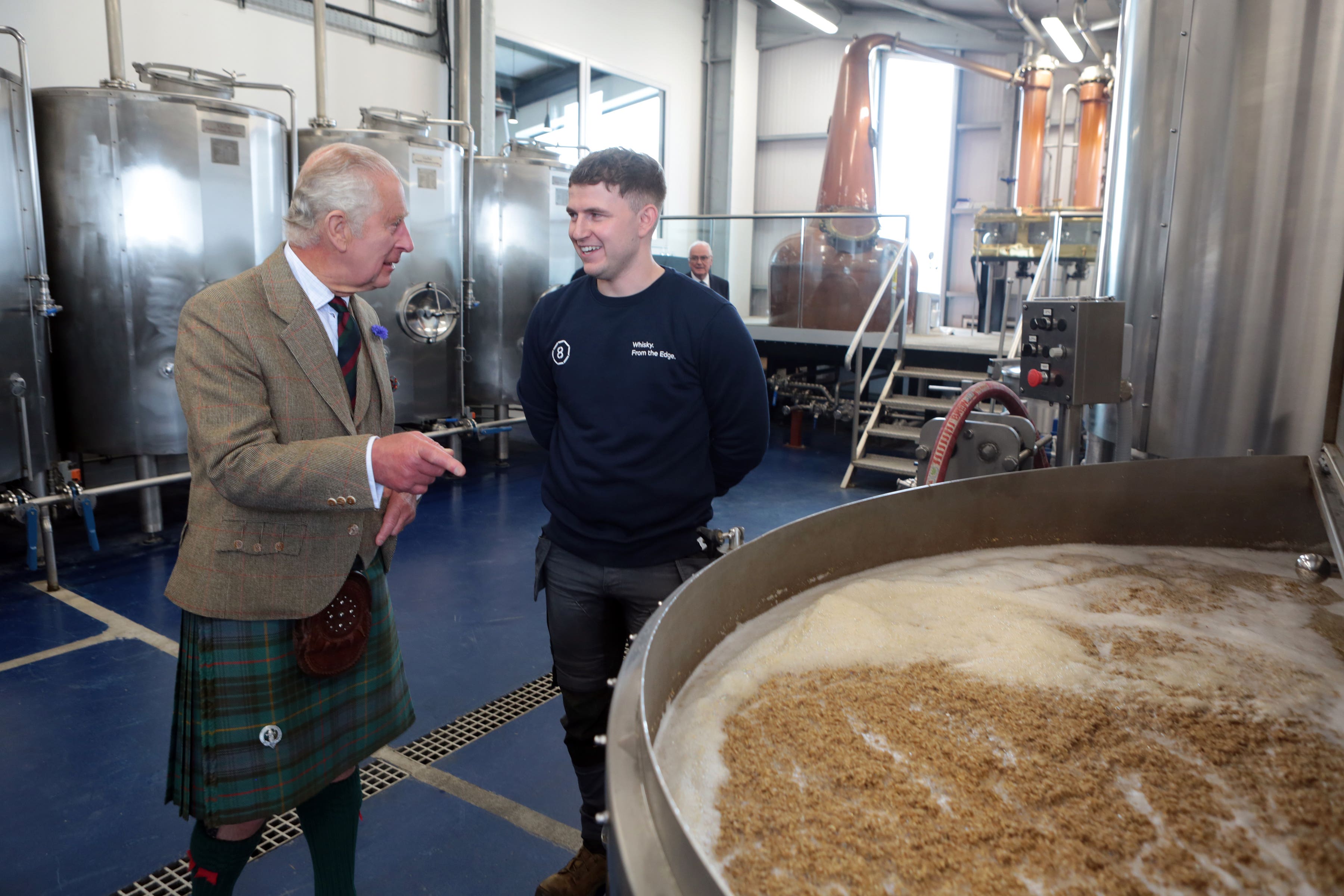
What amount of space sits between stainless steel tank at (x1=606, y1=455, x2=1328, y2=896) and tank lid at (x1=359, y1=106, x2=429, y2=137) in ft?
14.6

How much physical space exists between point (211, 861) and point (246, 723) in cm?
24

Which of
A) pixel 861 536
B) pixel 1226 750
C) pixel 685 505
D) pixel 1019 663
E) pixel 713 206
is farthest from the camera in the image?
pixel 713 206

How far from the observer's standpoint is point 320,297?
1410 millimetres

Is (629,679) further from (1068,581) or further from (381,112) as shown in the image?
(381,112)

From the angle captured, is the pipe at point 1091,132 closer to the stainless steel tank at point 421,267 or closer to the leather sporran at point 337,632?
the stainless steel tank at point 421,267

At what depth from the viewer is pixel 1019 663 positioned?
1.19 metres

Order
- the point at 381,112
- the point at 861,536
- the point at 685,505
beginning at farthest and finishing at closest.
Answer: the point at 381,112 < the point at 685,505 < the point at 861,536

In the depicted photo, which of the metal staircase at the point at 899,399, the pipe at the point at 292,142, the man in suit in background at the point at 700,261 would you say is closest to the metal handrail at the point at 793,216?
the metal staircase at the point at 899,399

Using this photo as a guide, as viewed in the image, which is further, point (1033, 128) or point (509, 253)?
point (1033, 128)

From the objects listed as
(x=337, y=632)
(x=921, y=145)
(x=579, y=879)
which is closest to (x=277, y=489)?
(x=337, y=632)

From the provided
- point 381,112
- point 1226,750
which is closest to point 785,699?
point 1226,750

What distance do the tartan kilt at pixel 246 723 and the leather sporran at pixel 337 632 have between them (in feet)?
0.11

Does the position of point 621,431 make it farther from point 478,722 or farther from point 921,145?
point 921,145

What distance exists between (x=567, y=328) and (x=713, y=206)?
331 inches
